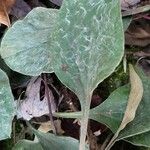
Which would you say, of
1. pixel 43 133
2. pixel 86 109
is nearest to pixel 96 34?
pixel 86 109

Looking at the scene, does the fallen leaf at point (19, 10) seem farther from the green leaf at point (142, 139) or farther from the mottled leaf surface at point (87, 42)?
the green leaf at point (142, 139)

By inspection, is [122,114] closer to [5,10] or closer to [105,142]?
[105,142]

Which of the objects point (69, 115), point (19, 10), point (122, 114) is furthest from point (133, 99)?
point (19, 10)

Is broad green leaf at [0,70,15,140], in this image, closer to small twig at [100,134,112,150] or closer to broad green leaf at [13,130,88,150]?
broad green leaf at [13,130,88,150]

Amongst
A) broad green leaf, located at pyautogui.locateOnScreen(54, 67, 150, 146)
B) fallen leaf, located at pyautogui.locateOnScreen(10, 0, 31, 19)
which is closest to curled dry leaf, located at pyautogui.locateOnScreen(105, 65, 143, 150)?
broad green leaf, located at pyautogui.locateOnScreen(54, 67, 150, 146)

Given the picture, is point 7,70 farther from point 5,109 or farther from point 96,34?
point 96,34

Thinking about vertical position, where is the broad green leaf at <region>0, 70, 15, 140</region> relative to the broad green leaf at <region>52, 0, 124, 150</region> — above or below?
below
